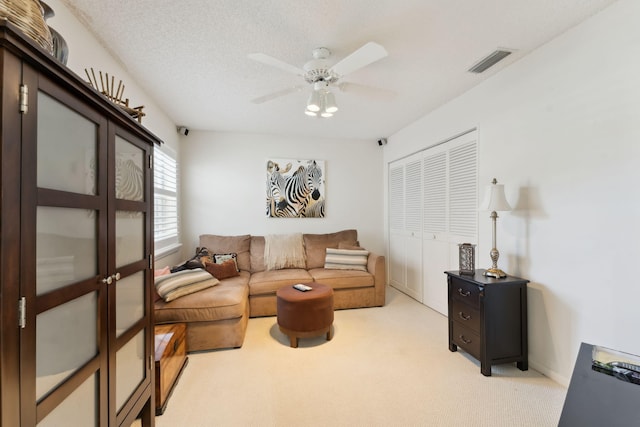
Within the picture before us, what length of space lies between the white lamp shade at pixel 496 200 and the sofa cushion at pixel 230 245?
10.0 feet

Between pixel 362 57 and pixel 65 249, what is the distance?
6.05ft

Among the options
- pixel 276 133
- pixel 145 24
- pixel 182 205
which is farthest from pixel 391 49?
pixel 182 205

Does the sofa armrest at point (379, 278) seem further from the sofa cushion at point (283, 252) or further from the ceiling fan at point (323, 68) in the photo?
the ceiling fan at point (323, 68)

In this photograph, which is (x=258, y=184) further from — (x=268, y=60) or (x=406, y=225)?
(x=268, y=60)

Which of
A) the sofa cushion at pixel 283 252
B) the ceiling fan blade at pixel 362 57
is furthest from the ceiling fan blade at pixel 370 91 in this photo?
the sofa cushion at pixel 283 252

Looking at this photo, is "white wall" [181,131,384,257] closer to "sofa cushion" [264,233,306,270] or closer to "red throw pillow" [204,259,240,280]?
"sofa cushion" [264,233,306,270]

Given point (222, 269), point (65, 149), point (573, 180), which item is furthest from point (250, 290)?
point (573, 180)

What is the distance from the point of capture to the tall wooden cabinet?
28.3 inches

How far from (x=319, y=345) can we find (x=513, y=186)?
2.30m

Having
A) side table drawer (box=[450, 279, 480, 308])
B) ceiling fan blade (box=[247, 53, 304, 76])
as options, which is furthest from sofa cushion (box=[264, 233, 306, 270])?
ceiling fan blade (box=[247, 53, 304, 76])

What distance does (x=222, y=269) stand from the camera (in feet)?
11.5

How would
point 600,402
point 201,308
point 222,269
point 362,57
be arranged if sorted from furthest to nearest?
point 222,269 → point 201,308 → point 362,57 → point 600,402

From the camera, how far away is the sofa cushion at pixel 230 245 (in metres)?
3.98

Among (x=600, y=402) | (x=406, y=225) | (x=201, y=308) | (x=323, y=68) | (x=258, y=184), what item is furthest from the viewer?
(x=258, y=184)
